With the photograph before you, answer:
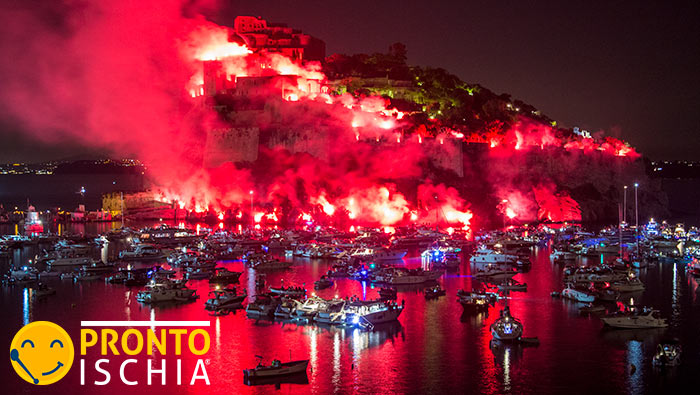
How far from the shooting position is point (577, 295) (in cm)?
2789

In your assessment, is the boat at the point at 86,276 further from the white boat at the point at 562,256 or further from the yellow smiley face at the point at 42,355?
the white boat at the point at 562,256

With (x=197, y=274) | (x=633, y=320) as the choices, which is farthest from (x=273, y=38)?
(x=633, y=320)

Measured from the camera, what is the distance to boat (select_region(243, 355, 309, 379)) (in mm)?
18125

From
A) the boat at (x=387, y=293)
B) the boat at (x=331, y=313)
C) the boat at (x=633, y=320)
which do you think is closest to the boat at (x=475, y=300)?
the boat at (x=387, y=293)

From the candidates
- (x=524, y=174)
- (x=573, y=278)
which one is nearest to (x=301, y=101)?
(x=524, y=174)

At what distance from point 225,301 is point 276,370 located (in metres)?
8.92

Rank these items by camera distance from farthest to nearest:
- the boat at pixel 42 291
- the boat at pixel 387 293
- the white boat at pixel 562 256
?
the white boat at pixel 562 256 < the boat at pixel 42 291 < the boat at pixel 387 293

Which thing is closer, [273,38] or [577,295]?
[577,295]

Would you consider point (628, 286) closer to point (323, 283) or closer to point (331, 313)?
point (323, 283)

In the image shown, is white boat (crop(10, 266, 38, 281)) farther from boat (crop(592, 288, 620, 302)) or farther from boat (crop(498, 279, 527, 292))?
boat (crop(592, 288, 620, 302))

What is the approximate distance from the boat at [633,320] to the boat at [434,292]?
7377 mm

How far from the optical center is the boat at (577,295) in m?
27.5

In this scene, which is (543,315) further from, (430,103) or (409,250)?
(430,103)

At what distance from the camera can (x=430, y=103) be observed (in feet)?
232
